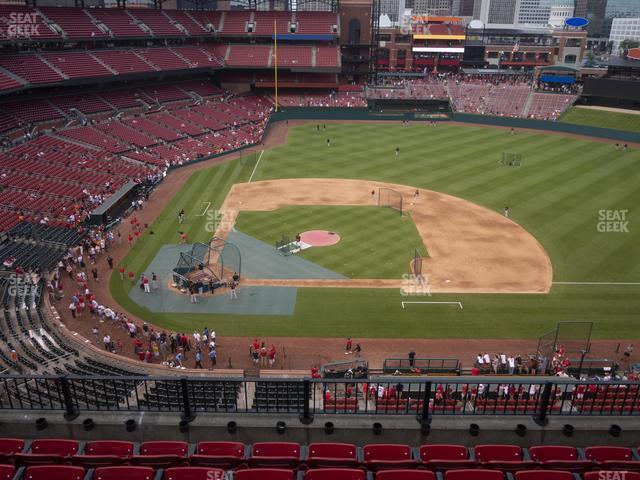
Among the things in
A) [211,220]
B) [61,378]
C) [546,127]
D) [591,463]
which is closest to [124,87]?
[211,220]

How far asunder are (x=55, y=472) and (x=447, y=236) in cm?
3366

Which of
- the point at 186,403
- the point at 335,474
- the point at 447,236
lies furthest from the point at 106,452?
the point at 447,236

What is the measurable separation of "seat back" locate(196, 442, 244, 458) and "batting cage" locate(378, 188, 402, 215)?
35.3 metres

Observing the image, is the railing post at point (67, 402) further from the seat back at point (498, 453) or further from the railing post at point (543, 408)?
the railing post at point (543, 408)

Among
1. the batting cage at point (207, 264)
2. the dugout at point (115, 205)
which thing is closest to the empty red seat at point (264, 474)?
the batting cage at point (207, 264)

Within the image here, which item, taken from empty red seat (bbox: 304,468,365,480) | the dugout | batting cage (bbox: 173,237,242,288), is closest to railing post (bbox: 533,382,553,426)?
empty red seat (bbox: 304,468,365,480)

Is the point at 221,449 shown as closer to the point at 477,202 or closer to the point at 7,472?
the point at 7,472

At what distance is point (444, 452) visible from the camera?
10141 mm

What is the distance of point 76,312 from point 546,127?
69.7m

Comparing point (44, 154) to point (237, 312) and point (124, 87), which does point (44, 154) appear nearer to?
point (124, 87)

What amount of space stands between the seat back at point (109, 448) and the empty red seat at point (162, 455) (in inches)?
10.4

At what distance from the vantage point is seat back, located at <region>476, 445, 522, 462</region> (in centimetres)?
1013

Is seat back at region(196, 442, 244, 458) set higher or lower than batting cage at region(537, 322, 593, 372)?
higher

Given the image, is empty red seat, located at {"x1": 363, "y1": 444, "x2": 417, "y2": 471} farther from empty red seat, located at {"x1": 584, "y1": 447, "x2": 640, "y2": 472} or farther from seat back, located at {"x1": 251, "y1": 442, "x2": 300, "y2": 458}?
empty red seat, located at {"x1": 584, "y1": 447, "x2": 640, "y2": 472}
